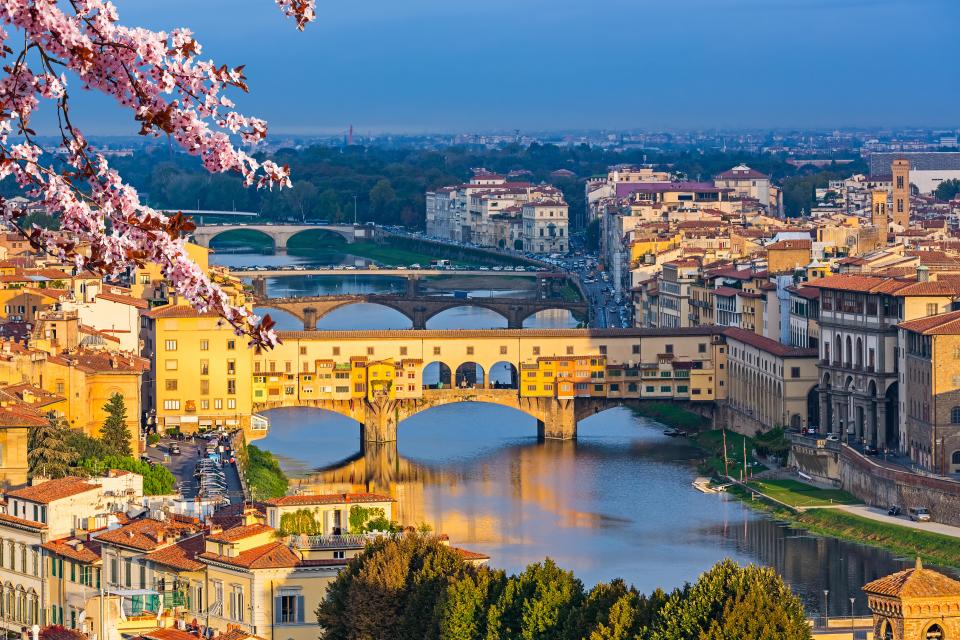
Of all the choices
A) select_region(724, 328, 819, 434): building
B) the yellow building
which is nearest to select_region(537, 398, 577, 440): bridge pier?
select_region(724, 328, 819, 434): building

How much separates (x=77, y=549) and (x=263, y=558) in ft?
9.16

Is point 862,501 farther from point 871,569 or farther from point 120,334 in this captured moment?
point 120,334

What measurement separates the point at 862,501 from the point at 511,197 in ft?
206

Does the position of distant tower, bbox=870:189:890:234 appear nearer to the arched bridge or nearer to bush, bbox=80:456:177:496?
the arched bridge

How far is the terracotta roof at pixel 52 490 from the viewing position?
20.9 m

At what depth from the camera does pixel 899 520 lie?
30156 millimetres

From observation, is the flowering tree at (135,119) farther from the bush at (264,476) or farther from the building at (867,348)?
the building at (867,348)

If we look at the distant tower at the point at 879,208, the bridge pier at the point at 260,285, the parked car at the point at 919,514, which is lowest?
the parked car at the point at 919,514

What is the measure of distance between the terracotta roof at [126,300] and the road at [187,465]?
3629mm

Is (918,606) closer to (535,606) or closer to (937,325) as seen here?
(535,606)

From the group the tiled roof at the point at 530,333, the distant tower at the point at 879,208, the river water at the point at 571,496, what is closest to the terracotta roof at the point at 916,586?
the river water at the point at 571,496

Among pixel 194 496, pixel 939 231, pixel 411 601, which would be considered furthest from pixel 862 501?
pixel 939 231

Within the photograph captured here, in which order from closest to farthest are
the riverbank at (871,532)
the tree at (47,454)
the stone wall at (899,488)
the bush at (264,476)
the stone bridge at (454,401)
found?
the tree at (47,454), the riverbank at (871,532), the stone wall at (899,488), the bush at (264,476), the stone bridge at (454,401)

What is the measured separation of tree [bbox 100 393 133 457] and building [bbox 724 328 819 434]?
453 inches
